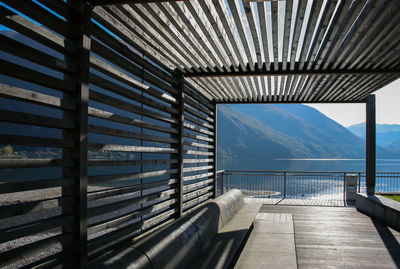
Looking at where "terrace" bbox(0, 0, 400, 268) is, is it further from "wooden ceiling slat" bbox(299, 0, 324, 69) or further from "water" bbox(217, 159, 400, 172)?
"water" bbox(217, 159, 400, 172)

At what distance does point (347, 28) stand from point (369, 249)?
3568 millimetres

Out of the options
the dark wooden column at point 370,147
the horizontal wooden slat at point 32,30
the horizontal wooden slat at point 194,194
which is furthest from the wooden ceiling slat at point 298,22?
the dark wooden column at point 370,147

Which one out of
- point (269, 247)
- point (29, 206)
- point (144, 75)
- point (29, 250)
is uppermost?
point (144, 75)

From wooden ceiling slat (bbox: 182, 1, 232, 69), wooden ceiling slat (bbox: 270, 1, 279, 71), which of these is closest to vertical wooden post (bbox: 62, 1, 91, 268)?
wooden ceiling slat (bbox: 182, 1, 232, 69)

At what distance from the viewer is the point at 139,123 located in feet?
14.7

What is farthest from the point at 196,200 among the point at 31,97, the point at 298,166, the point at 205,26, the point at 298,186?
the point at 298,166

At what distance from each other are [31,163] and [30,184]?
0.52 ft

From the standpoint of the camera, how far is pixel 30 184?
2.51m

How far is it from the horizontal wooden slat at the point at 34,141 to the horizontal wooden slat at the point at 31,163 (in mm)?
121

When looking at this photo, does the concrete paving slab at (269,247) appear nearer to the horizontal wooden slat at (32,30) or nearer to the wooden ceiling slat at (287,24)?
the wooden ceiling slat at (287,24)

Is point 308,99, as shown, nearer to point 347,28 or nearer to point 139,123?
point 347,28

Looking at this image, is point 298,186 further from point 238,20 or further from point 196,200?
point 238,20

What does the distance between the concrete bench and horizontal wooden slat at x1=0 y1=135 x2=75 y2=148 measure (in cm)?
98

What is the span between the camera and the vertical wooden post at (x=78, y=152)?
2.90 metres
